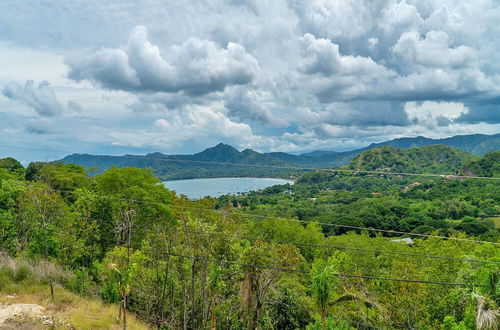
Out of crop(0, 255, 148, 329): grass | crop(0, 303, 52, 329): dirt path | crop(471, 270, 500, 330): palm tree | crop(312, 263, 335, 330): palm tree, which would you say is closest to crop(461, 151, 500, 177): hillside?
crop(471, 270, 500, 330): palm tree

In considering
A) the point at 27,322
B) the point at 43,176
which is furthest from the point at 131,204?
the point at 43,176

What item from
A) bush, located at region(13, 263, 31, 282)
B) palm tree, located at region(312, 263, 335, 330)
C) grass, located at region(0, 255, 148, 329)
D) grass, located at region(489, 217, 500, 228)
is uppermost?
palm tree, located at region(312, 263, 335, 330)

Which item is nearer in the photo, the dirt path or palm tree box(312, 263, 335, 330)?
palm tree box(312, 263, 335, 330)

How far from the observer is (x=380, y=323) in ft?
66.9

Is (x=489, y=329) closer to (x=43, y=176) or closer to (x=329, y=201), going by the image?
(x=43, y=176)

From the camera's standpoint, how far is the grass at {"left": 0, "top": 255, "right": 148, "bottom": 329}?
16109 millimetres

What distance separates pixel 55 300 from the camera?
17609 millimetres

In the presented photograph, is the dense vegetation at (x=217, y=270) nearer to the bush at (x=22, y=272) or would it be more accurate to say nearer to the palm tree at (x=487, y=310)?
the palm tree at (x=487, y=310)

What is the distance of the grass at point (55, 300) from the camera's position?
16.1 meters

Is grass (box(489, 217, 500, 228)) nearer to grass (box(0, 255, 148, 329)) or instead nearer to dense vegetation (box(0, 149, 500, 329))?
dense vegetation (box(0, 149, 500, 329))

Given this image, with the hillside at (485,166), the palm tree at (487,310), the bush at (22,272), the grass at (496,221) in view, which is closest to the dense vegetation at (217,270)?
the palm tree at (487,310)

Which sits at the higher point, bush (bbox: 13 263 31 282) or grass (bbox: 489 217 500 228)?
bush (bbox: 13 263 31 282)

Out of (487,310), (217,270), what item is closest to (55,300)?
(217,270)

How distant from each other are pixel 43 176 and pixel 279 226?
1423 inches
